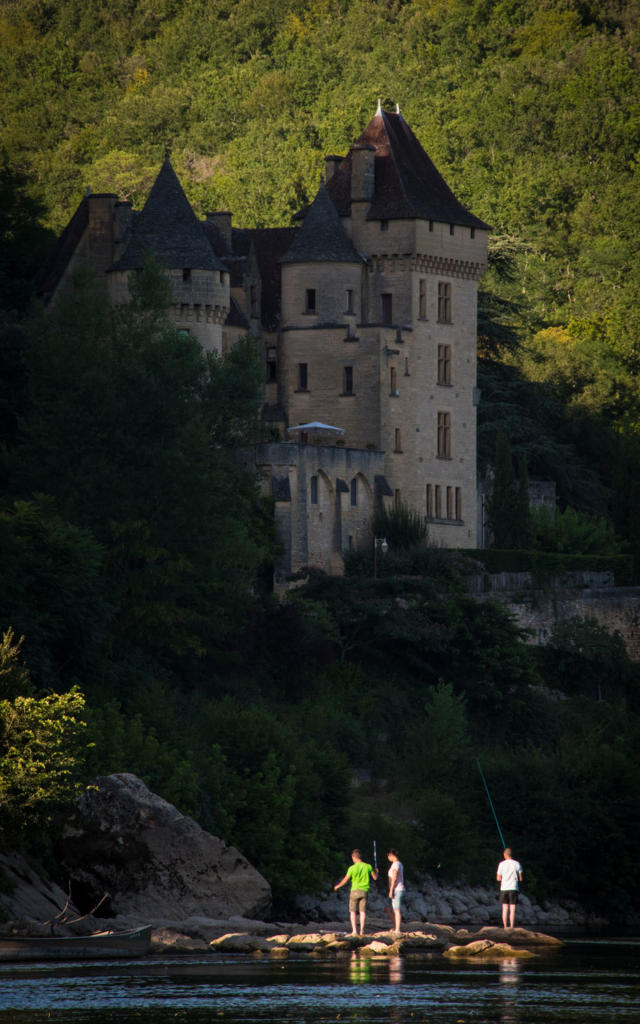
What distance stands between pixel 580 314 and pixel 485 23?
5093 cm

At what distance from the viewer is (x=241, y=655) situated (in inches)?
2613

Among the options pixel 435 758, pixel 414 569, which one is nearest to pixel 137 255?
pixel 414 569

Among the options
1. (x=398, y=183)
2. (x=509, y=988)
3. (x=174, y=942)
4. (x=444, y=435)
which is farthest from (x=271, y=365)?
(x=509, y=988)

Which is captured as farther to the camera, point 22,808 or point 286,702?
point 286,702

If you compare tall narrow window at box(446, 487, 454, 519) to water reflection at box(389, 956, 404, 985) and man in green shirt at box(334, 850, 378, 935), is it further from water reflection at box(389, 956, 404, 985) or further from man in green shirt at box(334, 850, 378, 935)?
water reflection at box(389, 956, 404, 985)

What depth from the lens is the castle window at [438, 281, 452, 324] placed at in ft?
277

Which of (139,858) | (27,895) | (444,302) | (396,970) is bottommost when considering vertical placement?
(396,970)

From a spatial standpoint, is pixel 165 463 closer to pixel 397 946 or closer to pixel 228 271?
pixel 228 271

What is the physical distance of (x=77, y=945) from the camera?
3844 centimetres

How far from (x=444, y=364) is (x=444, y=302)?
224 centimetres

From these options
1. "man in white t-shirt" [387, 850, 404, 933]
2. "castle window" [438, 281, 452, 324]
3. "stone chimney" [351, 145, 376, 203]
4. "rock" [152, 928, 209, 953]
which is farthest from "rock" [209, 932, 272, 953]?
"castle window" [438, 281, 452, 324]

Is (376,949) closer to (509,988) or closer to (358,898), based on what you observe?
(358,898)

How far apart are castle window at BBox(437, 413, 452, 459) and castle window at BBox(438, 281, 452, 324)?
3.45 metres

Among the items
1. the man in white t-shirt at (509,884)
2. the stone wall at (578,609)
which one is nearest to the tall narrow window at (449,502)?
the stone wall at (578,609)
